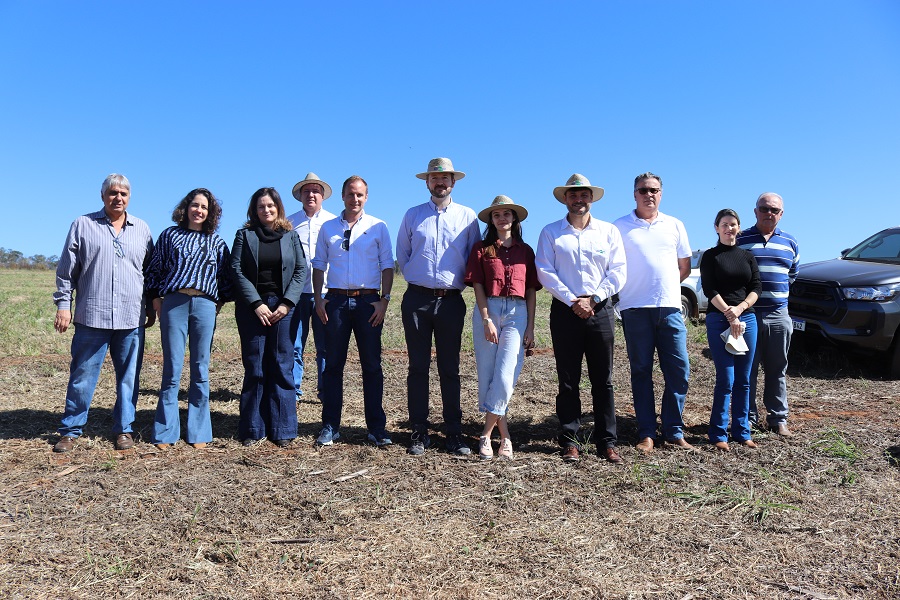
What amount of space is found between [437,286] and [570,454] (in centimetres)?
168

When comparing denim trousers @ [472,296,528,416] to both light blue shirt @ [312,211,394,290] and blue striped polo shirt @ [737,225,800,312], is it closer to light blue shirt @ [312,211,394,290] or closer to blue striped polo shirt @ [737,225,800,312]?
light blue shirt @ [312,211,394,290]

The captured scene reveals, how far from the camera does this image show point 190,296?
5.20m

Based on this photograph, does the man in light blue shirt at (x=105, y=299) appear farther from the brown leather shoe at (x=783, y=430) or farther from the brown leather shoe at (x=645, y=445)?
the brown leather shoe at (x=783, y=430)

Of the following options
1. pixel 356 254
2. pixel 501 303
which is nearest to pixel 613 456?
pixel 501 303

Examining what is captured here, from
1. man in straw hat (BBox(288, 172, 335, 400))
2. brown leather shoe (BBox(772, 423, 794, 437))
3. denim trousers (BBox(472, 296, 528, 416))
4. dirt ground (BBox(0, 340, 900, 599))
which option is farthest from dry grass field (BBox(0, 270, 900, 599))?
man in straw hat (BBox(288, 172, 335, 400))

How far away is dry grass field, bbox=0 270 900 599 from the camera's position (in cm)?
321

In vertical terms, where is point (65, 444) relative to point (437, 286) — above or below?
below

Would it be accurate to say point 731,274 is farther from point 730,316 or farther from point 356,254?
point 356,254

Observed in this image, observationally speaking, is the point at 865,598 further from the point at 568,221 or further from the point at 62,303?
the point at 62,303

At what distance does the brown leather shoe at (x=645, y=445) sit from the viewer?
5.34m

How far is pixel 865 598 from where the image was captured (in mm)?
3104

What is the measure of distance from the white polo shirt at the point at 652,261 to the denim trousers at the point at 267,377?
2.81m

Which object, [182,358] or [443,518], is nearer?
[443,518]

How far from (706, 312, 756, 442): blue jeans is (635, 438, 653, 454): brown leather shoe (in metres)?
0.61
